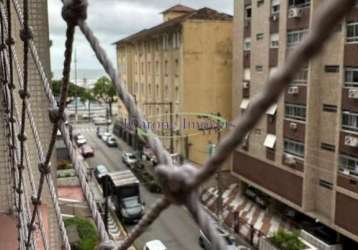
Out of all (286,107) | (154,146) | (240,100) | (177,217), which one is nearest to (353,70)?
(286,107)

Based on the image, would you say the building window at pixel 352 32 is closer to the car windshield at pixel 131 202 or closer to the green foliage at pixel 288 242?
the green foliage at pixel 288 242

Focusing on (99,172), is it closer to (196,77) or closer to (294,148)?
(196,77)

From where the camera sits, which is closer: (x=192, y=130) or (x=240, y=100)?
(x=240, y=100)

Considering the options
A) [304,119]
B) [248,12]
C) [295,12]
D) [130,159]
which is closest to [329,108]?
[304,119]

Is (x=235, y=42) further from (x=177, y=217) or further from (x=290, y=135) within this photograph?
(x=177, y=217)

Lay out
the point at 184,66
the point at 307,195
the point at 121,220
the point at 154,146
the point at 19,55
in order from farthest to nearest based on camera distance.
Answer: the point at 184,66, the point at 121,220, the point at 307,195, the point at 19,55, the point at 154,146

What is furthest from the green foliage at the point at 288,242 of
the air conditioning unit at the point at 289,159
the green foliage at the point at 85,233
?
the green foliage at the point at 85,233
